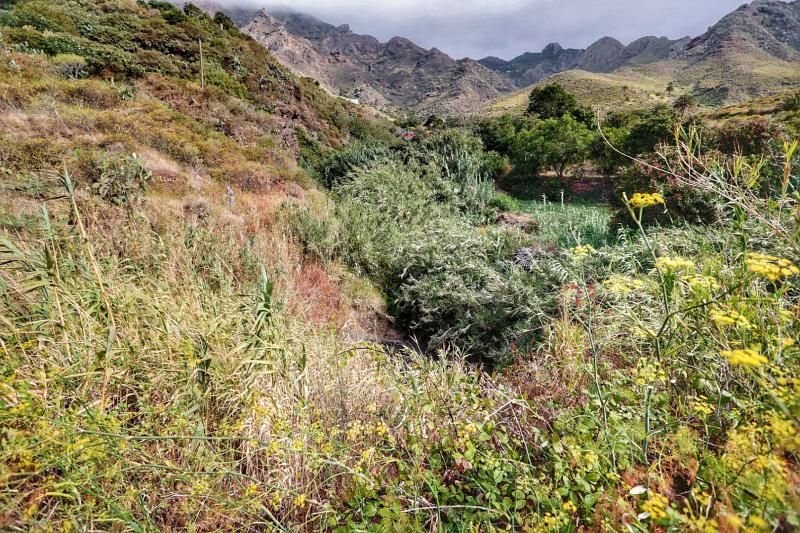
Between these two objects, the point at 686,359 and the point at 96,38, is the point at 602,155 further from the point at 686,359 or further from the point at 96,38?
the point at 96,38

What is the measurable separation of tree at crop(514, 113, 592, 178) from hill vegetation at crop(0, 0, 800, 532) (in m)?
5.32

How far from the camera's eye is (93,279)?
6.47 feet

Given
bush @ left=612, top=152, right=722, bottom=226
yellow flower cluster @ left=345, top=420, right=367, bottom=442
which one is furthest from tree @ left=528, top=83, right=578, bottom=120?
yellow flower cluster @ left=345, top=420, right=367, bottom=442

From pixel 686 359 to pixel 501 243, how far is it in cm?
303

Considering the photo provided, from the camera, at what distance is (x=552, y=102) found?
87.6ft

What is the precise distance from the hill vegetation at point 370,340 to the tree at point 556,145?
5318mm

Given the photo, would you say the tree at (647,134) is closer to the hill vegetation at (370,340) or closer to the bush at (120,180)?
the hill vegetation at (370,340)

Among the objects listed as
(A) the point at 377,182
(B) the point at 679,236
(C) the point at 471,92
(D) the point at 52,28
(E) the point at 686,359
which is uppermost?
(C) the point at 471,92

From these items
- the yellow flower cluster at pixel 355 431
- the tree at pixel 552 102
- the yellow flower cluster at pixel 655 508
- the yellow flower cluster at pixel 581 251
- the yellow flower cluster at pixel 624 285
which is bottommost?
the yellow flower cluster at pixel 355 431

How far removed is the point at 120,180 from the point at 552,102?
29.9m

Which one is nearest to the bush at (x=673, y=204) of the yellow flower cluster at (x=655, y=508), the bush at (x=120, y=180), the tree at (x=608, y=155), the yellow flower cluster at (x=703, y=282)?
the yellow flower cluster at (x=703, y=282)

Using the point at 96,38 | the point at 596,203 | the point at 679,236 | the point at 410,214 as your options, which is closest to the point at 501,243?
the point at 679,236

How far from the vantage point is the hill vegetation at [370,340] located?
118 centimetres

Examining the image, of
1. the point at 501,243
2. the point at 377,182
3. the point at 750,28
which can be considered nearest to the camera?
the point at 501,243
